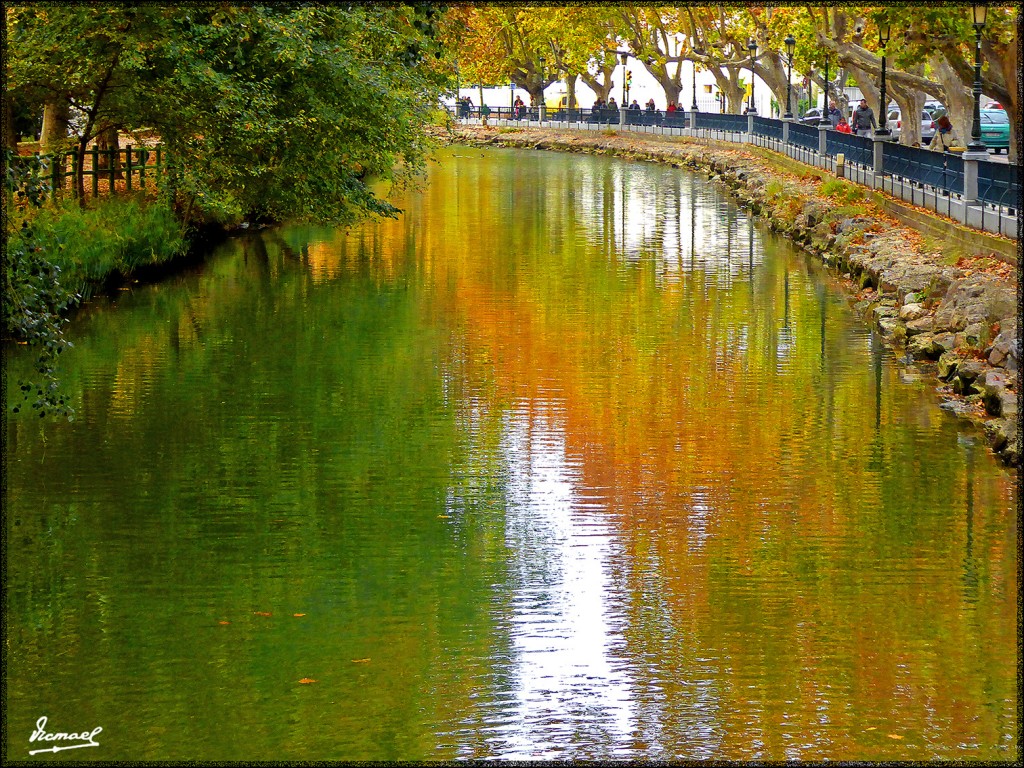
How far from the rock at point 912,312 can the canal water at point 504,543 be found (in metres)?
1.00

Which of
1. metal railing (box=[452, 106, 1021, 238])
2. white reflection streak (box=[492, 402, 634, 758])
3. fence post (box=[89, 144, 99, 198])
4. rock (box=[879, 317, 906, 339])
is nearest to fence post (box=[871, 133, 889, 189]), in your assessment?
metal railing (box=[452, 106, 1021, 238])

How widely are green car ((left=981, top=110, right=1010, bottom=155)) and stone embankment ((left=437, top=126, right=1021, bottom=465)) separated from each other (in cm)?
579

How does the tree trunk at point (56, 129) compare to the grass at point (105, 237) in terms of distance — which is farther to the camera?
the tree trunk at point (56, 129)

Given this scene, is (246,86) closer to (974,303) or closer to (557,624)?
(974,303)

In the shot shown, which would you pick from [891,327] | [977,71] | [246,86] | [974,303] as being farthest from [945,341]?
[246,86]

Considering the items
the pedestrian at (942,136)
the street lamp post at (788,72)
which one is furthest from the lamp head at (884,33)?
the street lamp post at (788,72)

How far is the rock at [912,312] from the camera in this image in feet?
72.9

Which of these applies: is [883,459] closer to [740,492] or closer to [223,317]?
[740,492]

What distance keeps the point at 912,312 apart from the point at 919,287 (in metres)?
A: 1.18

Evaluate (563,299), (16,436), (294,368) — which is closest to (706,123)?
(563,299)

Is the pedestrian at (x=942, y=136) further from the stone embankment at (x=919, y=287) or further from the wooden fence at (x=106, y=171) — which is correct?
the wooden fence at (x=106, y=171)

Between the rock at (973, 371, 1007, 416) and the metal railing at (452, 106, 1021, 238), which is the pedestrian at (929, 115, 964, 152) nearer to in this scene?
the metal railing at (452, 106, 1021, 238)

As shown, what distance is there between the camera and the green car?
44487 millimetres

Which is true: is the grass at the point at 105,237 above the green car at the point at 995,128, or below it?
below
